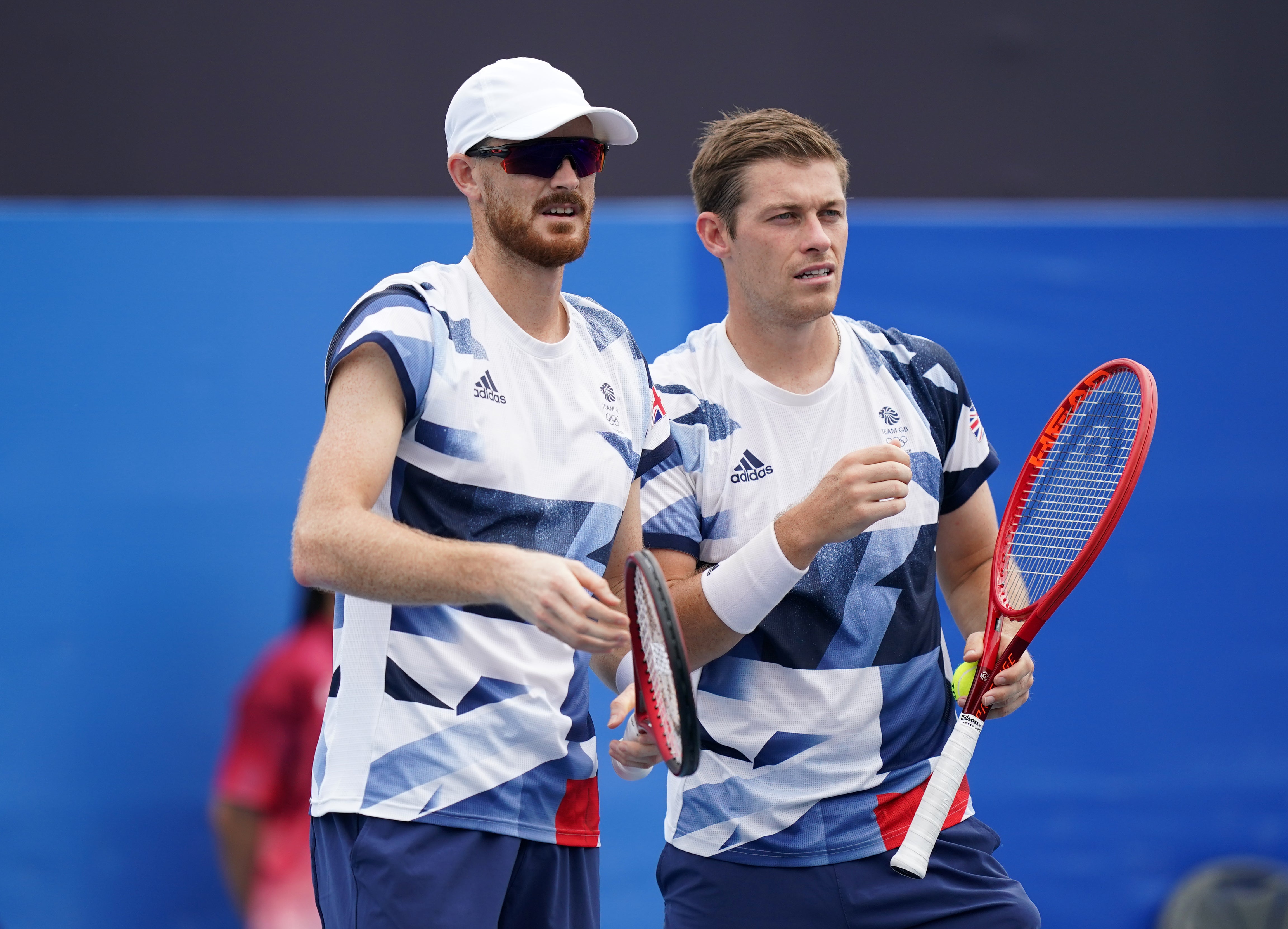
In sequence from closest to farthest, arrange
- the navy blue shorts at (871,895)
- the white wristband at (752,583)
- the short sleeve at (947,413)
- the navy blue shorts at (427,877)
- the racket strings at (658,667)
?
the racket strings at (658,667) < the navy blue shorts at (427,877) < the white wristband at (752,583) < the navy blue shorts at (871,895) < the short sleeve at (947,413)

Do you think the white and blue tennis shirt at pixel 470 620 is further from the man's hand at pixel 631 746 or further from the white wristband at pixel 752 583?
the white wristband at pixel 752 583

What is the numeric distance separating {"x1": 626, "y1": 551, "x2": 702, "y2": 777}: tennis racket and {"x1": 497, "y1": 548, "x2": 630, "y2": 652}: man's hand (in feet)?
0.18

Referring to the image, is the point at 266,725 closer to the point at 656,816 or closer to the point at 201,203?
the point at 656,816

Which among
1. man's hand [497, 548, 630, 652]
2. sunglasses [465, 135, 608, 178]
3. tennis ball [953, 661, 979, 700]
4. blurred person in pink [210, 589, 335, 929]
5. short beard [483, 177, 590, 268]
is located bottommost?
blurred person in pink [210, 589, 335, 929]

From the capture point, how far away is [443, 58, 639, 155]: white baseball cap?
2078 mm

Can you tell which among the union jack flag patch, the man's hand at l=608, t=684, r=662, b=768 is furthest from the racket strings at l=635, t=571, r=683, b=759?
the union jack flag patch

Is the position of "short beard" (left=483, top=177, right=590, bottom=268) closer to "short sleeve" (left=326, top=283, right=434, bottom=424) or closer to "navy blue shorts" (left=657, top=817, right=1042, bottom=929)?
"short sleeve" (left=326, top=283, right=434, bottom=424)

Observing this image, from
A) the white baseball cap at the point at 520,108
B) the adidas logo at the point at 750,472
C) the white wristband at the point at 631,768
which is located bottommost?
the white wristband at the point at 631,768

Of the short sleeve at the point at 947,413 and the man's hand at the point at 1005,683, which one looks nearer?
the man's hand at the point at 1005,683

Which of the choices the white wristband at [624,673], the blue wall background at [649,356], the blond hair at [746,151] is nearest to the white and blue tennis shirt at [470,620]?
the white wristband at [624,673]

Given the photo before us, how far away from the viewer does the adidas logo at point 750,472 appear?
2.37 metres

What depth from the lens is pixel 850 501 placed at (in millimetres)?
2057

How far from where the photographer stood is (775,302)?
2404 millimetres

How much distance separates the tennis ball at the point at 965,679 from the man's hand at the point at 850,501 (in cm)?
30
